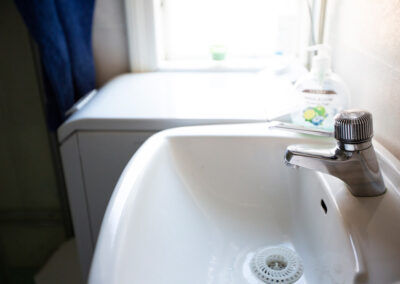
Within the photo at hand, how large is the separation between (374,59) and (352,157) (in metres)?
0.28

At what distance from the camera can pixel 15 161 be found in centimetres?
147

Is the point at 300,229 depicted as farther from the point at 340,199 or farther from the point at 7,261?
the point at 7,261

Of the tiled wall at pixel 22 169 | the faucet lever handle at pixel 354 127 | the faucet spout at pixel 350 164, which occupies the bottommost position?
the tiled wall at pixel 22 169

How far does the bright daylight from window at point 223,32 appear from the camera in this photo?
1.32m

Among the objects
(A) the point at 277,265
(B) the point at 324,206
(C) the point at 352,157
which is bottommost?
(A) the point at 277,265

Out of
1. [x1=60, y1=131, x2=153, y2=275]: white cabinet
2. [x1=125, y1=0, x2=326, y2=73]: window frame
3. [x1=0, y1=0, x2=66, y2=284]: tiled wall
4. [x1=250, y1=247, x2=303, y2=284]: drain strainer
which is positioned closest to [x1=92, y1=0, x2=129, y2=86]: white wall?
[x1=125, y1=0, x2=326, y2=73]: window frame

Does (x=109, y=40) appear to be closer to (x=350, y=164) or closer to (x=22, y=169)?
(x=22, y=169)

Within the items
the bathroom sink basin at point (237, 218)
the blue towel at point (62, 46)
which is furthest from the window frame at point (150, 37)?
the bathroom sink basin at point (237, 218)

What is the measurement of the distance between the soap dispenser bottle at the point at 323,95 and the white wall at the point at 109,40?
0.65 meters

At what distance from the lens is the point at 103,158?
3.22 feet

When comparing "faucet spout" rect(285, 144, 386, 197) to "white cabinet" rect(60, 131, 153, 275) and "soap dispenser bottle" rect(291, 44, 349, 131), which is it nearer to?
"soap dispenser bottle" rect(291, 44, 349, 131)

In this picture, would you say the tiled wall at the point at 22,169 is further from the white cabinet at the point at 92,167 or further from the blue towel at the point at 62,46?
the white cabinet at the point at 92,167

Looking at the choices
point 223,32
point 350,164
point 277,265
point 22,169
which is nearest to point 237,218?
point 277,265

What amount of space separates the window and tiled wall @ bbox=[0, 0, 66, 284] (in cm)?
36
